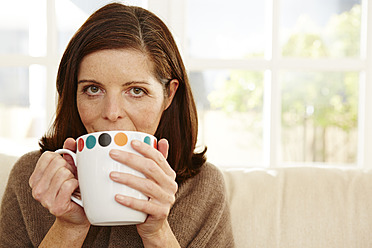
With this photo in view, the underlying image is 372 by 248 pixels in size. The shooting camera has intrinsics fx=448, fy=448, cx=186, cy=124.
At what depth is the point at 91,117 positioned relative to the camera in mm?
981

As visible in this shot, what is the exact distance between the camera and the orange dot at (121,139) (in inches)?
28.2

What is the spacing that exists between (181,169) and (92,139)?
21.4 inches

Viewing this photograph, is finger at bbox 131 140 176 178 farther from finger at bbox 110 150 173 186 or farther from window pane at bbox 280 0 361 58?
window pane at bbox 280 0 361 58

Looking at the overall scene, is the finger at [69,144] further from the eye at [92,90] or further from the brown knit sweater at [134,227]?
the brown knit sweater at [134,227]

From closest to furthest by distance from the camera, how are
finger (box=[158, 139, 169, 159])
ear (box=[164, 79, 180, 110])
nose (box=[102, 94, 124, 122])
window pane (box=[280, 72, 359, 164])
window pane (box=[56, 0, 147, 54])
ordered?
finger (box=[158, 139, 169, 159]) < nose (box=[102, 94, 124, 122]) < ear (box=[164, 79, 180, 110]) < window pane (box=[56, 0, 147, 54]) < window pane (box=[280, 72, 359, 164])

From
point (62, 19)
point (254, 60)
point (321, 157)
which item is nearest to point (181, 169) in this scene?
point (254, 60)

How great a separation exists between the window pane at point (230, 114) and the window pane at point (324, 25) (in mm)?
289

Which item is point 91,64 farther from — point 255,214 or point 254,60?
point 254,60

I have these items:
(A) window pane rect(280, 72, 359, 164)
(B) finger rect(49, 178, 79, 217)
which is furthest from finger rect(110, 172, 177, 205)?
(A) window pane rect(280, 72, 359, 164)

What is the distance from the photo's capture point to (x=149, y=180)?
745mm

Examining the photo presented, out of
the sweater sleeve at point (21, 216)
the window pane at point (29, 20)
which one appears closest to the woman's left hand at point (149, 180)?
the sweater sleeve at point (21, 216)

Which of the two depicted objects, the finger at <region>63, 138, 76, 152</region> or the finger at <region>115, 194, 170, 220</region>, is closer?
the finger at <region>115, 194, 170, 220</region>

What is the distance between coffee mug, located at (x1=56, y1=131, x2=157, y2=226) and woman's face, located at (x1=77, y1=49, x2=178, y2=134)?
0.22 meters

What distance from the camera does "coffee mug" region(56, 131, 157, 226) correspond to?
0.72 metres
